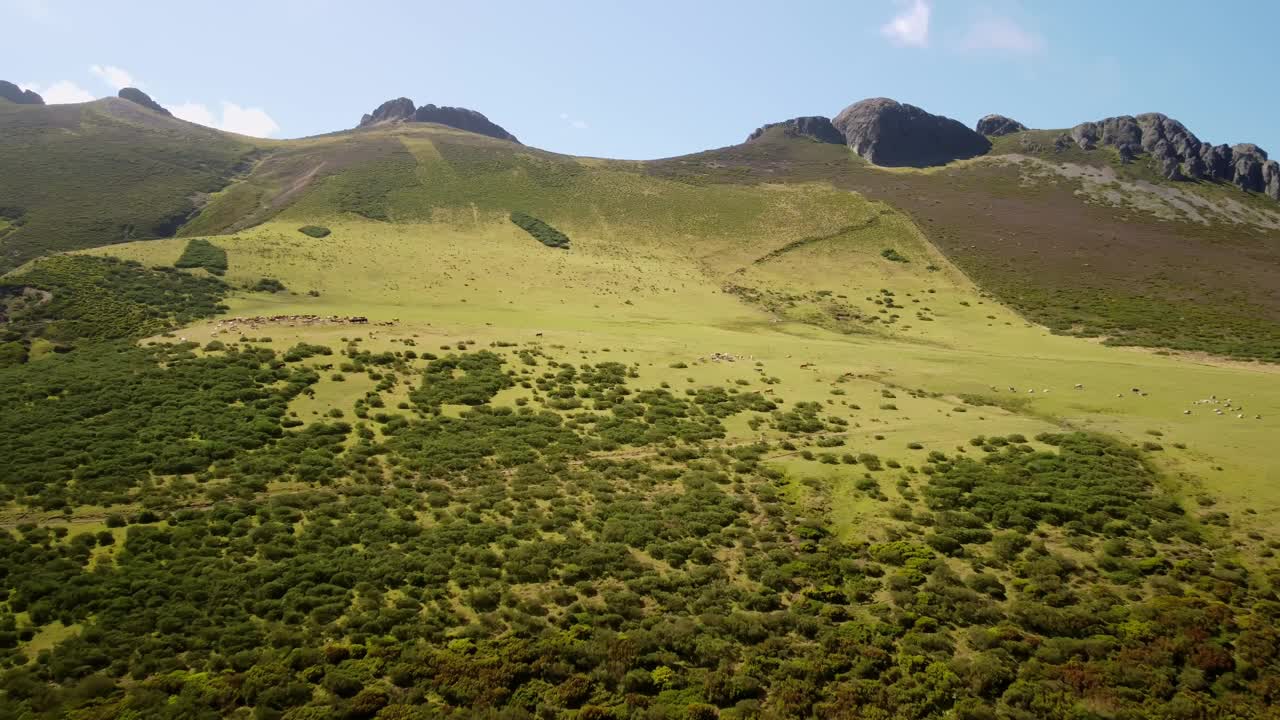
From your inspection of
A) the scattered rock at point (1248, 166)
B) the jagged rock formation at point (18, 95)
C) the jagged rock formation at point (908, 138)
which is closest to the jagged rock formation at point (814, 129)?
the jagged rock formation at point (908, 138)

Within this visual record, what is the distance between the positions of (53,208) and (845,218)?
4958 inches

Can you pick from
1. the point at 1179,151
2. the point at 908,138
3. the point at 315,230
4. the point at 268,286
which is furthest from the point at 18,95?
the point at 1179,151

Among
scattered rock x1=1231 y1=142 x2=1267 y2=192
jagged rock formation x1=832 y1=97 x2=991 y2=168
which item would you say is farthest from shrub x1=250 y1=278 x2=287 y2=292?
scattered rock x1=1231 y1=142 x2=1267 y2=192

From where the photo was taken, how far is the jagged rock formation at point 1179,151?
125 meters

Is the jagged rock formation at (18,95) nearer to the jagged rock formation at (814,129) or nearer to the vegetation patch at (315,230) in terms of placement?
the vegetation patch at (315,230)

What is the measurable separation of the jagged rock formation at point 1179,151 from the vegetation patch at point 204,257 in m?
159

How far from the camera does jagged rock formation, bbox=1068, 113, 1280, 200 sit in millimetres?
125188

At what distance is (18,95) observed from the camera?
191 m

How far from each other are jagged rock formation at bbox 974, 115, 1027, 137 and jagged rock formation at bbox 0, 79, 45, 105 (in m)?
263

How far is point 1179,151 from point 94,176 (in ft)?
674

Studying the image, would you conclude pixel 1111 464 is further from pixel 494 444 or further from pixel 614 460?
pixel 494 444

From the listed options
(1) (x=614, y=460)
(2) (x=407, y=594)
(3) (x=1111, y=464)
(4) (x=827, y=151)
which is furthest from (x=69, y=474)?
(4) (x=827, y=151)

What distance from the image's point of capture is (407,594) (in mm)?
22844

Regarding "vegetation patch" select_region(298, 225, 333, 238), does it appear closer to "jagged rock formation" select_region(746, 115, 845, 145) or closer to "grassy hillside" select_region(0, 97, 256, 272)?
"grassy hillside" select_region(0, 97, 256, 272)
